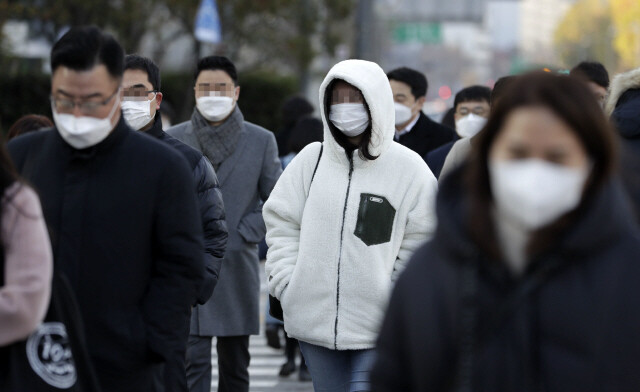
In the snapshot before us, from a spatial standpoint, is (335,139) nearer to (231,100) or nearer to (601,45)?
(231,100)

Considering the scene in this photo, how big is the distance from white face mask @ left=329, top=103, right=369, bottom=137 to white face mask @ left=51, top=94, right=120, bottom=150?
155 cm

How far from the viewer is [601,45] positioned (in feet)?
307

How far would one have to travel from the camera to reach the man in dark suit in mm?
8438

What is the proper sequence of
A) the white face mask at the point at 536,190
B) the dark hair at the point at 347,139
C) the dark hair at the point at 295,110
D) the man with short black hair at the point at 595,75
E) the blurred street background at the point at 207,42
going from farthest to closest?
the blurred street background at the point at 207,42 → the dark hair at the point at 295,110 → the man with short black hair at the point at 595,75 → the dark hair at the point at 347,139 → the white face mask at the point at 536,190

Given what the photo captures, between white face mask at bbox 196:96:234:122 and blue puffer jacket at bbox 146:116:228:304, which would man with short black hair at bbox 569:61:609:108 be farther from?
blue puffer jacket at bbox 146:116:228:304

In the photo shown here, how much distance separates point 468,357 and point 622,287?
14.6 inches

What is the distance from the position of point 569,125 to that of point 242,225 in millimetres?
4357

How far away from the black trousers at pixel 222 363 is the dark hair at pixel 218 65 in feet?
5.03

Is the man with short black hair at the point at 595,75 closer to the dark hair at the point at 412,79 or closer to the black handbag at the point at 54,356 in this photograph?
the dark hair at the point at 412,79

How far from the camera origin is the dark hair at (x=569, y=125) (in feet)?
8.59

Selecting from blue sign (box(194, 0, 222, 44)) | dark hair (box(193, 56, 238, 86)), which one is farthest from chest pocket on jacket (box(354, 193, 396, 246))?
blue sign (box(194, 0, 222, 44))

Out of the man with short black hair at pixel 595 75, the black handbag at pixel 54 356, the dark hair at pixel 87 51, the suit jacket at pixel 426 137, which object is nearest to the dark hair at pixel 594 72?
the man with short black hair at pixel 595 75

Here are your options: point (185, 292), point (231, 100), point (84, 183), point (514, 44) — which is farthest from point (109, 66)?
point (514, 44)

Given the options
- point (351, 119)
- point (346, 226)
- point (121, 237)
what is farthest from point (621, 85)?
point (121, 237)
